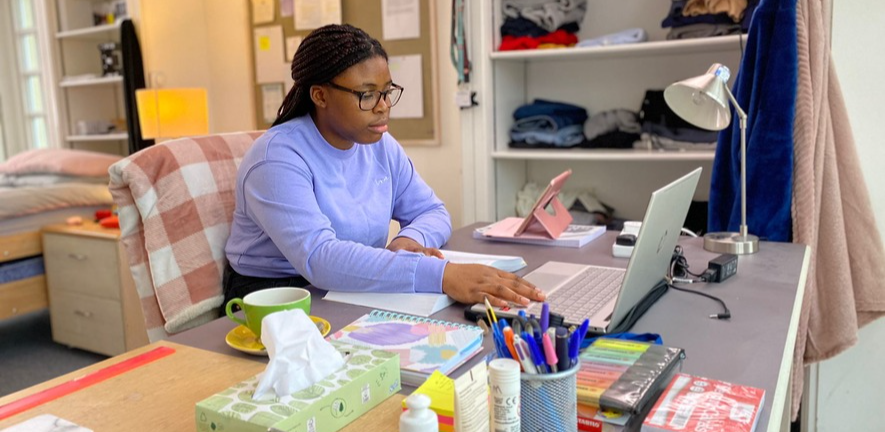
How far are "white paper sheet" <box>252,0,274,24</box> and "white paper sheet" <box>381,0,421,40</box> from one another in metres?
0.76

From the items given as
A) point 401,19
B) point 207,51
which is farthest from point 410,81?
point 207,51

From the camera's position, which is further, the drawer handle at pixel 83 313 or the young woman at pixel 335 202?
the drawer handle at pixel 83 313

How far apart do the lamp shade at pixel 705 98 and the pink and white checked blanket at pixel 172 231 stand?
106 centimetres

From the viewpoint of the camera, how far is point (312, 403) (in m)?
0.68

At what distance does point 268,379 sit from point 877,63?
74.7 inches

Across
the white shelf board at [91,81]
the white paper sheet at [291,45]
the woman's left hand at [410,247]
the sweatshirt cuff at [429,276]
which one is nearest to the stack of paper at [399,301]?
the sweatshirt cuff at [429,276]

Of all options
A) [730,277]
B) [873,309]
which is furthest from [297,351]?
[873,309]

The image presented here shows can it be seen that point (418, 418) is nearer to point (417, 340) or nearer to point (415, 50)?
point (417, 340)

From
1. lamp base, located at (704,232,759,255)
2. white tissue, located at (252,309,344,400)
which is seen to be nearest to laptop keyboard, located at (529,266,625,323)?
lamp base, located at (704,232,759,255)

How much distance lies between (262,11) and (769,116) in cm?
284

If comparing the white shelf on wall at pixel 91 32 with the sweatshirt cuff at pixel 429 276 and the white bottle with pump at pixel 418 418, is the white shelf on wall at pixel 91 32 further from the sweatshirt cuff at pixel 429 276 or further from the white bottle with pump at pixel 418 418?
the white bottle with pump at pixel 418 418

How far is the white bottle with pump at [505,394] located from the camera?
61 cm

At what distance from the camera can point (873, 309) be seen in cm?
179

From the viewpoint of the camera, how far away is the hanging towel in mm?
1673
